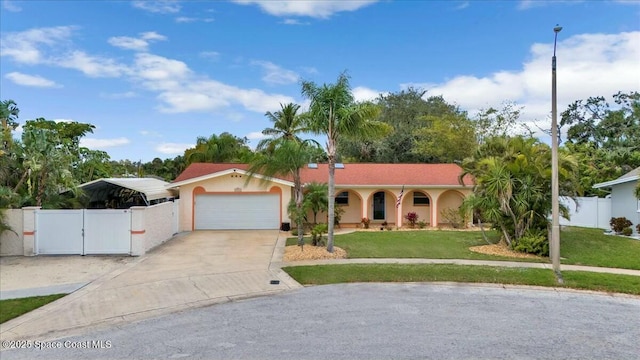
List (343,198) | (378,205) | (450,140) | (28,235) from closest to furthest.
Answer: (28,235), (343,198), (378,205), (450,140)

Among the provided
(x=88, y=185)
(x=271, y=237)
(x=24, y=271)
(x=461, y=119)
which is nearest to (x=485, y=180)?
(x=271, y=237)

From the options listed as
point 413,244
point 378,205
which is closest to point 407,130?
point 378,205

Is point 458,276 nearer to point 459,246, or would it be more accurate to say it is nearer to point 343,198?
point 459,246

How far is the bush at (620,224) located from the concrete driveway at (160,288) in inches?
670

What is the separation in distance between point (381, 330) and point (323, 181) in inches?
658

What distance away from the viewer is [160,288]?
32.2ft

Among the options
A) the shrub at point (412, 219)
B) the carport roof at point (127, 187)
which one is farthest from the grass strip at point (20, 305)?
the shrub at point (412, 219)

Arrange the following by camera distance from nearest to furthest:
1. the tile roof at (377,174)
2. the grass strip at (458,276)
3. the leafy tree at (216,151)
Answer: the grass strip at (458,276) → the tile roof at (377,174) → the leafy tree at (216,151)

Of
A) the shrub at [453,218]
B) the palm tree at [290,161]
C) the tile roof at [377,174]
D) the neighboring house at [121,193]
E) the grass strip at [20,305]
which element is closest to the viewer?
the grass strip at [20,305]

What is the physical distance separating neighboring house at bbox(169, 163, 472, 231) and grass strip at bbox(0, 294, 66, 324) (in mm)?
11515

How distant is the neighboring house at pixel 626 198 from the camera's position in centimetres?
1920

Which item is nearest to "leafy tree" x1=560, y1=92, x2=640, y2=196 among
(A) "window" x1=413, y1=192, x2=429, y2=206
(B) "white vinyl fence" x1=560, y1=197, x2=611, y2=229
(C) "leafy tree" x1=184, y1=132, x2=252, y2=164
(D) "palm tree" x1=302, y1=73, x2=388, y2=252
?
(B) "white vinyl fence" x1=560, y1=197, x2=611, y2=229

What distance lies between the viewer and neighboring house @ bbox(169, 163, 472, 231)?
21.4m

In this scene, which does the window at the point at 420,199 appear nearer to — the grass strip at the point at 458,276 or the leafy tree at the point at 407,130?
the leafy tree at the point at 407,130
